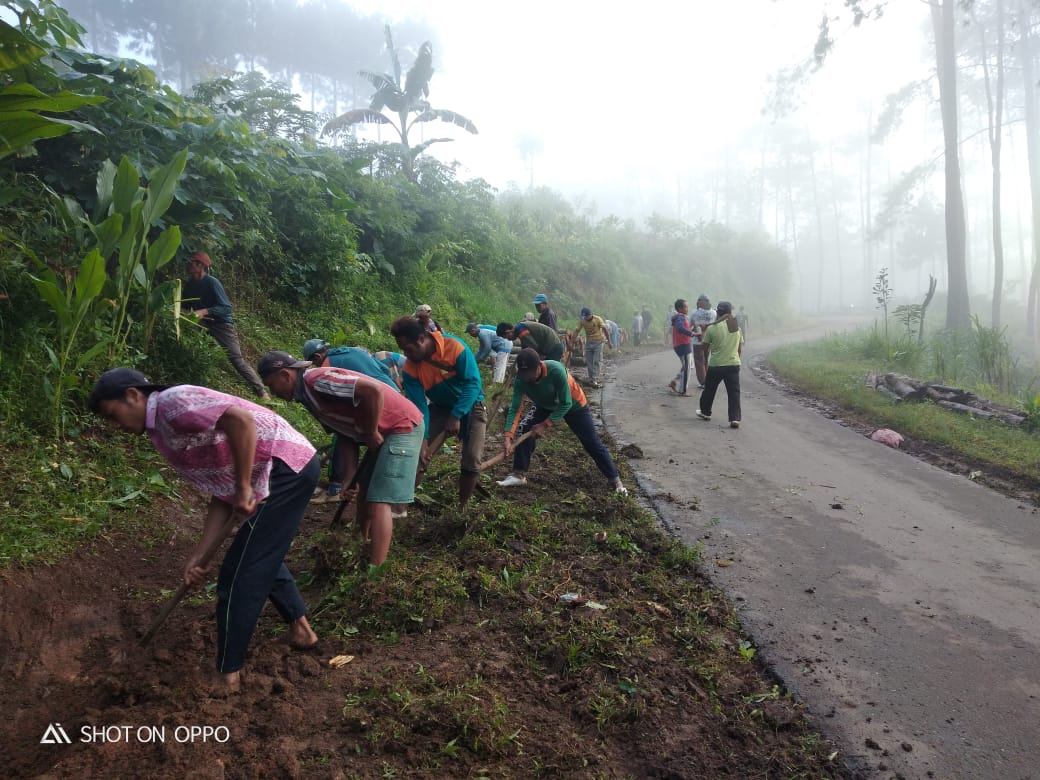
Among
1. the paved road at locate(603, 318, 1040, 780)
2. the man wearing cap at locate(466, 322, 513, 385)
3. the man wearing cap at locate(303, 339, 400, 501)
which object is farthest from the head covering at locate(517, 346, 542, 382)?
the man wearing cap at locate(466, 322, 513, 385)

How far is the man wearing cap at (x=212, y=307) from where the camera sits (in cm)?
627

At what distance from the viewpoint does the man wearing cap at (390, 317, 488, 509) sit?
14.3 feet

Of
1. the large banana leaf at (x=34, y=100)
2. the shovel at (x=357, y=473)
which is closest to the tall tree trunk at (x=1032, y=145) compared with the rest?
the shovel at (x=357, y=473)

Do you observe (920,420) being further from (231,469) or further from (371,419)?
(231,469)

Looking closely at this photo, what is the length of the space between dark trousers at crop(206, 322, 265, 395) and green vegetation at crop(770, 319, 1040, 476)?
325 inches

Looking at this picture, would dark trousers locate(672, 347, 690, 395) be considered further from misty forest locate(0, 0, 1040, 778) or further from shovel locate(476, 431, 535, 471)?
shovel locate(476, 431, 535, 471)

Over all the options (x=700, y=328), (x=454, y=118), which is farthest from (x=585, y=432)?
(x=454, y=118)

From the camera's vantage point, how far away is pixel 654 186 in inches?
3105

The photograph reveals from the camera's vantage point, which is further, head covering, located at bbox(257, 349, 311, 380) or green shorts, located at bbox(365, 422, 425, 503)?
green shorts, located at bbox(365, 422, 425, 503)

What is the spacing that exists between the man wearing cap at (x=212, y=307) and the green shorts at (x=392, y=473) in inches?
138

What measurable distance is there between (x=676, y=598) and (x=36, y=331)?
16.4 feet

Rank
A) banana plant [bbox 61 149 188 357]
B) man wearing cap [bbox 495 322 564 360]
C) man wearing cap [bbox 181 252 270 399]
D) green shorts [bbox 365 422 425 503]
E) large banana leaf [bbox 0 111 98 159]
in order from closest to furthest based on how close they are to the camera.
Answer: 1. green shorts [bbox 365 422 425 503]
2. large banana leaf [bbox 0 111 98 159]
3. banana plant [bbox 61 149 188 357]
4. man wearing cap [bbox 181 252 270 399]
5. man wearing cap [bbox 495 322 564 360]

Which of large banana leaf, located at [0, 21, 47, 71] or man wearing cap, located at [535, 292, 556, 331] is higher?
large banana leaf, located at [0, 21, 47, 71]

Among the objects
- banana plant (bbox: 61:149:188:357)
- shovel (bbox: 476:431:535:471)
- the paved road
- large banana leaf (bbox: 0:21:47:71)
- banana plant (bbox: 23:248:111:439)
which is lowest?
the paved road
